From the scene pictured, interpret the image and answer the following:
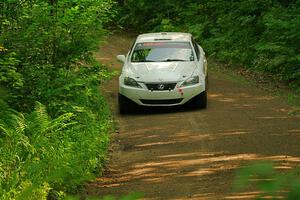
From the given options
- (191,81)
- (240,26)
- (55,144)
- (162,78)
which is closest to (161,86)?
(162,78)

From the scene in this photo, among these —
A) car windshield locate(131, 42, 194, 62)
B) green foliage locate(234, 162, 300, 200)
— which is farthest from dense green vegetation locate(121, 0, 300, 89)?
green foliage locate(234, 162, 300, 200)

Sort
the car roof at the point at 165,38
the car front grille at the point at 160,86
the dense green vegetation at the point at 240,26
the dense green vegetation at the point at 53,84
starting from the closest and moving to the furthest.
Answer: the dense green vegetation at the point at 53,84
the car front grille at the point at 160,86
the car roof at the point at 165,38
the dense green vegetation at the point at 240,26

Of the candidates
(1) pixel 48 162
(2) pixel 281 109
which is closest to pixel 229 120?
(2) pixel 281 109

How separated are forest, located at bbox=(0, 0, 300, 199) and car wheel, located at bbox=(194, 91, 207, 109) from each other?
2110 millimetres

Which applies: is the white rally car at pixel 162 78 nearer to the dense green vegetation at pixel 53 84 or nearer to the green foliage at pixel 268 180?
the dense green vegetation at pixel 53 84

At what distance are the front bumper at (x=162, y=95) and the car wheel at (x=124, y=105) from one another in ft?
0.47

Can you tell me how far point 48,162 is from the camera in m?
7.42

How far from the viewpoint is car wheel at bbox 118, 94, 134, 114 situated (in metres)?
14.0

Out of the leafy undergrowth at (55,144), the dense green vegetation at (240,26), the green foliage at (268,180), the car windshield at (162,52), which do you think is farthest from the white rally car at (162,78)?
the green foliage at (268,180)

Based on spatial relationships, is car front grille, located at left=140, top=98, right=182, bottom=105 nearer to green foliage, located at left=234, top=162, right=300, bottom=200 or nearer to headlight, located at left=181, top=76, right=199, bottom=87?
headlight, located at left=181, top=76, right=199, bottom=87

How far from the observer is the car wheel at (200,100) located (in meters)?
13.9

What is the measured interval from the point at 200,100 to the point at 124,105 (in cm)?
182

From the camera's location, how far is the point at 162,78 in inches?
533

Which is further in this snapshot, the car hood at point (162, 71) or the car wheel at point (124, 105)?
the car wheel at point (124, 105)
